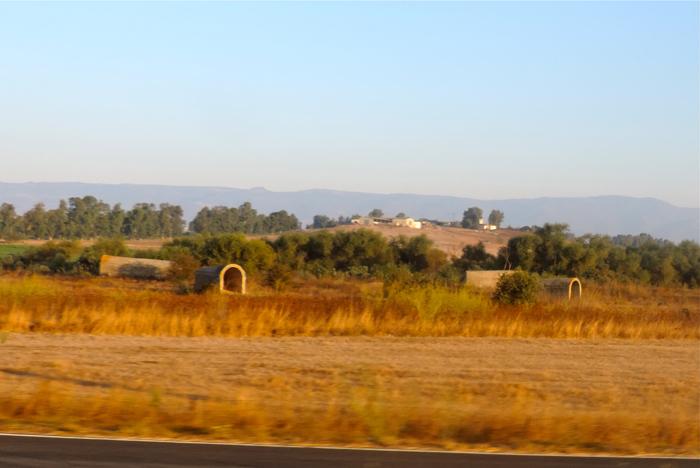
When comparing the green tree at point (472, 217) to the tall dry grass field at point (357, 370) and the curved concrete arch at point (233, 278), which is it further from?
the tall dry grass field at point (357, 370)

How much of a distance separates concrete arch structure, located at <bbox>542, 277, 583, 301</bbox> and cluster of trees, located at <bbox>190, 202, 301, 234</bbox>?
67.3 metres

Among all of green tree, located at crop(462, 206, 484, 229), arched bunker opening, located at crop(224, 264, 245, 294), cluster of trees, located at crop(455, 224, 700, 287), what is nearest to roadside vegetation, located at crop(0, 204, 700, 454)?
arched bunker opening, located at crop(224, 264, 245, 294)

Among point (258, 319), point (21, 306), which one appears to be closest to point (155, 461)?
point (258, 319)

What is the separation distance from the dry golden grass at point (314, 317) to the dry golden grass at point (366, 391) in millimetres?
1096

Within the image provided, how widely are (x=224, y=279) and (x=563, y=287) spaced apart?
12.5 meters

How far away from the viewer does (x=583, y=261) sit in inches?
1994

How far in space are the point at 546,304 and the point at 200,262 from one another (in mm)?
19214

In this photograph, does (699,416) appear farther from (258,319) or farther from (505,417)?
(258,319)

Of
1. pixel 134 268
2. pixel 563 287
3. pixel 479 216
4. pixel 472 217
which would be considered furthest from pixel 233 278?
pixel 479 216

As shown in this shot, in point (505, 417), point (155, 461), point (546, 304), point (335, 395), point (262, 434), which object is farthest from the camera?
point (546, 304)

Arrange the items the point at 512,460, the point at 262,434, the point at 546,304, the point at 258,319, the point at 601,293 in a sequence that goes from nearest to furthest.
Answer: the point at 512,460
the point at 262,434
the point at 258,319
the point at 546,304
the point at 601,293

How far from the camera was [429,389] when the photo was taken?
1521 cm

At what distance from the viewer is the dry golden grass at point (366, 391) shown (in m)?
11.0

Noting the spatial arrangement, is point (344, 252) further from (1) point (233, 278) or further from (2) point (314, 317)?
(2) point (314, 317)
